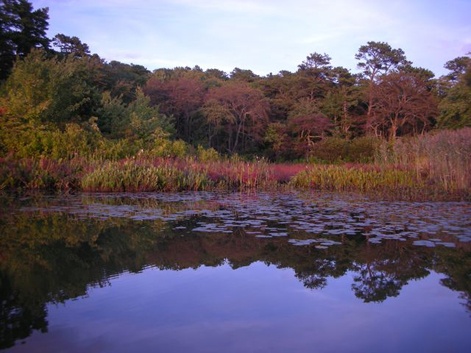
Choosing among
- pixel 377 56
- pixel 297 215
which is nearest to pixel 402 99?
pixel 377 56

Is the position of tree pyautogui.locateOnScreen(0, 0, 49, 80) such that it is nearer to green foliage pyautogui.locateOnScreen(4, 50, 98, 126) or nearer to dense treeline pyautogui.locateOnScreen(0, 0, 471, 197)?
dense treeline pyautogui.locateOnScreen(0, 0, 471, 197)

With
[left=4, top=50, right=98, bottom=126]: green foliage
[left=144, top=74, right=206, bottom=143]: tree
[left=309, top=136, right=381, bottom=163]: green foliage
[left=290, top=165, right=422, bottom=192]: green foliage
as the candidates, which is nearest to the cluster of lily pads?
[left=290, top=165, right=422, bottom=192]: green foliage

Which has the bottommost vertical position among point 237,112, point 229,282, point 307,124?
point 229,282

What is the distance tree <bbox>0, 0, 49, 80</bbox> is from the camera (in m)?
23.8

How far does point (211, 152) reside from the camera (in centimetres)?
2250

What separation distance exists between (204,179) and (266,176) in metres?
2.86

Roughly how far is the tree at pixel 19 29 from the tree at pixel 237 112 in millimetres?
10792

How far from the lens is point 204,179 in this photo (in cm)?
1548

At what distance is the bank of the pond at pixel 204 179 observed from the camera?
1318cm

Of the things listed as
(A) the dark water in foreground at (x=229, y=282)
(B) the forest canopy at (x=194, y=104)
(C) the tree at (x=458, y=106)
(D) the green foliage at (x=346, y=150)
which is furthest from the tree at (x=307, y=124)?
(A) the dark water in foreground at (x=229, y=282)

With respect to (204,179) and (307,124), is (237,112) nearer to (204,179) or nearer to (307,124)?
(307,124)

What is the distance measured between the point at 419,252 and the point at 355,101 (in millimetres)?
28893

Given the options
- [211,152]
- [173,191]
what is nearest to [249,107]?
[211,152]

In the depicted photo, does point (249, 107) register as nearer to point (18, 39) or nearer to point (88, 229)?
point (18, 39)
